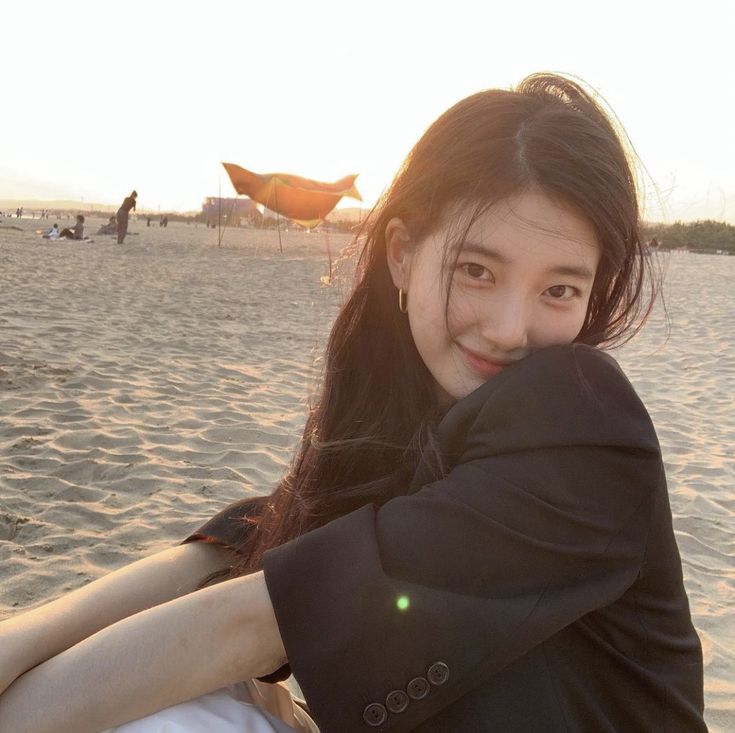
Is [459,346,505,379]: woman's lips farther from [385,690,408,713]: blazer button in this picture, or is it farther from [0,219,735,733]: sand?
[0,219,735,733]: sand

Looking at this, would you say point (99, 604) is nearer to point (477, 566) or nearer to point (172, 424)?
point (477, 566)

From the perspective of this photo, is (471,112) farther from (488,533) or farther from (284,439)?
(284,439)

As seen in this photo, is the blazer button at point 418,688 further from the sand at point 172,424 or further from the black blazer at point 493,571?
the sand at point 172,424

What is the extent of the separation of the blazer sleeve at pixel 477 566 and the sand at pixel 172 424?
4.38 feet

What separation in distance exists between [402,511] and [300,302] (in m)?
9.82

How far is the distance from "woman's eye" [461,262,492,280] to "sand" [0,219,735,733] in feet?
3.33

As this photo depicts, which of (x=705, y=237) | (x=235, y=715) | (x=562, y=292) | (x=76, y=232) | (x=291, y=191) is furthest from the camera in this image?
(x=705, y=237)

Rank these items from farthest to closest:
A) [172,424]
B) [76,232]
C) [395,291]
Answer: [76,232] < [172,424] < [395,291]

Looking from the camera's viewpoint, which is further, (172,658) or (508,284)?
(508,284)

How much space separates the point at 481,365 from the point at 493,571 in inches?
17.6

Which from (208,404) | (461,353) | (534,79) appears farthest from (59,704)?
(208,404)

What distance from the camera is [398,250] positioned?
149 cm

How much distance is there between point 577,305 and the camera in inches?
49.9

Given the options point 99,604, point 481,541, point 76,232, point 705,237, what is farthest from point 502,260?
point 705,237
